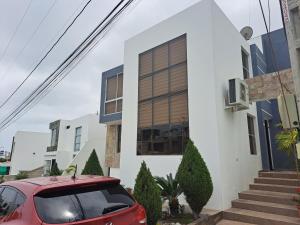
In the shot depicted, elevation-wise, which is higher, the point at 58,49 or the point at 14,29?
the point at 14,29

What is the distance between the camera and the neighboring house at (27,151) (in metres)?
29.4

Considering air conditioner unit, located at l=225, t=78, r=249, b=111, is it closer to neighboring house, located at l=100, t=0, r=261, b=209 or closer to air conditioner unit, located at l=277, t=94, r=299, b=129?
neighboring house, located at l=100, t=0, r=261, b=209

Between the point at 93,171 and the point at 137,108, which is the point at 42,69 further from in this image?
the point at 93,171

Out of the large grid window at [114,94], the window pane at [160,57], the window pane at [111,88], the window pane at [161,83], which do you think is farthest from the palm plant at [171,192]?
the window pane at [111,88]

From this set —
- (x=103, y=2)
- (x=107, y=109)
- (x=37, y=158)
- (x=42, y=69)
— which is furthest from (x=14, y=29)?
(x=37, y=158)

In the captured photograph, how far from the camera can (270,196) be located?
684 cm

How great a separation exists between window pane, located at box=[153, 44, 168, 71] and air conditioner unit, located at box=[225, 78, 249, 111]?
282 cm

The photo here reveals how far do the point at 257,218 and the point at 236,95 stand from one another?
3.52m

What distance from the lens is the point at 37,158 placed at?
3091 centimetres

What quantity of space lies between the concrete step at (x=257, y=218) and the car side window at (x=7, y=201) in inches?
214

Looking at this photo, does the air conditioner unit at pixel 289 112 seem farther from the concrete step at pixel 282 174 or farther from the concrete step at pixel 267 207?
the concrete step at pixel 282 174

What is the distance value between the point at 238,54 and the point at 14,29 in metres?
9.01

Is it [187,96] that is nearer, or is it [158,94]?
[187,96]

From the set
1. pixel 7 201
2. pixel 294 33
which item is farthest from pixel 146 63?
pixel 7 201
